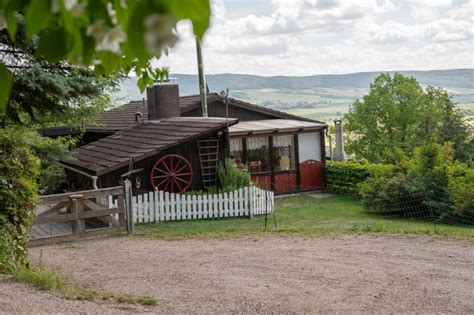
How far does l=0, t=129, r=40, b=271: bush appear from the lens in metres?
9.27

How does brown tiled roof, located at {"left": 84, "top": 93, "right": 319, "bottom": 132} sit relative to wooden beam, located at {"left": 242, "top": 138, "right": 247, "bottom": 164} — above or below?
above

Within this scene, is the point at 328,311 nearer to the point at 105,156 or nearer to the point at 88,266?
the point at 88,266

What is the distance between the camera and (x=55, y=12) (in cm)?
105

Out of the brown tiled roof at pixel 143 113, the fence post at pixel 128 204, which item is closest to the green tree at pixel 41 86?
the fence post at pixel 128 204

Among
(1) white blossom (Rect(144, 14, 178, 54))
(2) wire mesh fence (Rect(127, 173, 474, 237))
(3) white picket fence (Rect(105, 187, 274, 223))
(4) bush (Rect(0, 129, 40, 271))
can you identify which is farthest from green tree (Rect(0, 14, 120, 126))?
(1) white blossom (Rect(144, 14, 178, 54))

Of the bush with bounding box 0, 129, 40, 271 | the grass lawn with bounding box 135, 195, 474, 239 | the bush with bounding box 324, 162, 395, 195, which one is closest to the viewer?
the bush with bounding box 0, 129, 40, 271

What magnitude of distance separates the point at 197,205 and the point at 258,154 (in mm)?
7348

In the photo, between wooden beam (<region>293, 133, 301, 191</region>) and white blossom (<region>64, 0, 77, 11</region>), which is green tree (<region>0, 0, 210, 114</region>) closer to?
white blossom (<region>64, 0, 77, 11</region>)

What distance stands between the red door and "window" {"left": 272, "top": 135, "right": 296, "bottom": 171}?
52cm

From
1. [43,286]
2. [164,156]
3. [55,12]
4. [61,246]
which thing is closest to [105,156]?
[164,156]

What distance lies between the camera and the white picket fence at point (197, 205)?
1717cm

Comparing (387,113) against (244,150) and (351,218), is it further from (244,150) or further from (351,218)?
(351,218)

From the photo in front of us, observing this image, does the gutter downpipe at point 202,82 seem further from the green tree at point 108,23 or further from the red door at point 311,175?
the green tree at point 108,23

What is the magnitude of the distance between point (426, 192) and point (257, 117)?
37.9 feet
